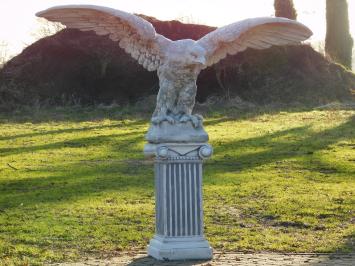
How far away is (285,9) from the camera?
29.1 meters

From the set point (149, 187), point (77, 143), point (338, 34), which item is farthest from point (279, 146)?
point (338, 34)

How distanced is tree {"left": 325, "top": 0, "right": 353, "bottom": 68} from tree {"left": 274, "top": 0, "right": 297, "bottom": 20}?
173cm

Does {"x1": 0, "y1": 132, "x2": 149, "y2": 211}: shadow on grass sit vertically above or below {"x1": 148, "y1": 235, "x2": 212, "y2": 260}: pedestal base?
below

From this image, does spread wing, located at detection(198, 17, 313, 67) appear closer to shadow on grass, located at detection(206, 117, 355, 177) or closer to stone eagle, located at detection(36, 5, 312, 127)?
stone eagle, located at detection(36, 5, 312, 127)

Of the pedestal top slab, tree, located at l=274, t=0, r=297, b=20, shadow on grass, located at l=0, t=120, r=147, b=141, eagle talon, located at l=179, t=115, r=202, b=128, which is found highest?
tree, located at l=274, t=0, r=297, b=20

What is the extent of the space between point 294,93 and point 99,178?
13.7m

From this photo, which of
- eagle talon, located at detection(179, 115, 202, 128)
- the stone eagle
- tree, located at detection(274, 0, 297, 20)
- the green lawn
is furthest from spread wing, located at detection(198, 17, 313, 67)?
tree, located at detection(274, 0, 297, 20)

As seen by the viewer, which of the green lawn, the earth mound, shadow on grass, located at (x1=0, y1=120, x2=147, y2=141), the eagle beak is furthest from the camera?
the earth mound

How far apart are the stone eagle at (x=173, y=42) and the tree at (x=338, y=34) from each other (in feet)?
69.4

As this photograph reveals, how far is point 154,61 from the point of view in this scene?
9.21 meters

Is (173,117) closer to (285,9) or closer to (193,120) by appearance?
(193,120)

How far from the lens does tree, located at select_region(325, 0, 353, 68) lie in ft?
98.2

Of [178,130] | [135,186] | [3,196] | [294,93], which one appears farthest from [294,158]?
[294,93]

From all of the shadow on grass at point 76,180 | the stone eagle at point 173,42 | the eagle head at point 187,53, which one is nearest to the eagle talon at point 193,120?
the stone eagle at point 173,42
